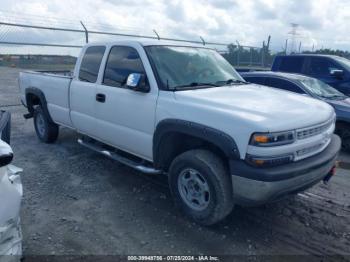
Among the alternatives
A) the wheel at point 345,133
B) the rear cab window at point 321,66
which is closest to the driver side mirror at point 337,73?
the rear cab window at point 321,66

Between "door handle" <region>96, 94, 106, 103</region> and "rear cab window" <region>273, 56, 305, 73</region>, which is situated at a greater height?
"rear cab window" <region>273, 56, 305, 73</region>

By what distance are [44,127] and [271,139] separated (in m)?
4.91

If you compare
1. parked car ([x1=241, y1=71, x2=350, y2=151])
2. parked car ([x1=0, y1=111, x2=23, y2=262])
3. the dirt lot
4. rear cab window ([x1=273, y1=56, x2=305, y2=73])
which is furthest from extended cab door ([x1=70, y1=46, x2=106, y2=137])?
rear cab window ([x1=273, y1=56, x2=305, y2=73])

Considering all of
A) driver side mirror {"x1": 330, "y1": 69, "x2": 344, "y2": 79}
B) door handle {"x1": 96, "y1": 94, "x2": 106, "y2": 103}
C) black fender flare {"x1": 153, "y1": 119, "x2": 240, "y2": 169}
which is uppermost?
driver side mirror {"x1": 330, "y1": 69, "x2": 344, "y2": 79}

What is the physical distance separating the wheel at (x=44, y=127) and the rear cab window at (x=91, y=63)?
1598mm

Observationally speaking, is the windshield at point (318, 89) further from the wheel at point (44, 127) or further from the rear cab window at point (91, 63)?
the wheel at point (44, 127)

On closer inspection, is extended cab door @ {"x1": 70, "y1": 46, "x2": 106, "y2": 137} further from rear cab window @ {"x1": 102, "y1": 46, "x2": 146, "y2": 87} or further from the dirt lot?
the dirt lot

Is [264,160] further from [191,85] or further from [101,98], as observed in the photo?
[101,98]

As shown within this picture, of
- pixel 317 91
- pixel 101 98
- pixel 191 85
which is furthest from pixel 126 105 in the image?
pixel 317 91

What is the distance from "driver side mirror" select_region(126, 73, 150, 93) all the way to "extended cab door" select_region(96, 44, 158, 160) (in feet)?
0.17

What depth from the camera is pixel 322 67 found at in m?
9.09

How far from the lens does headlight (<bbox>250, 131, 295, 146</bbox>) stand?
117 inches

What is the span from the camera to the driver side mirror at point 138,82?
3.93 meters

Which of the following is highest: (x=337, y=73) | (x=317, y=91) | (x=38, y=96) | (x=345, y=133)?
(x=337, y=73)
